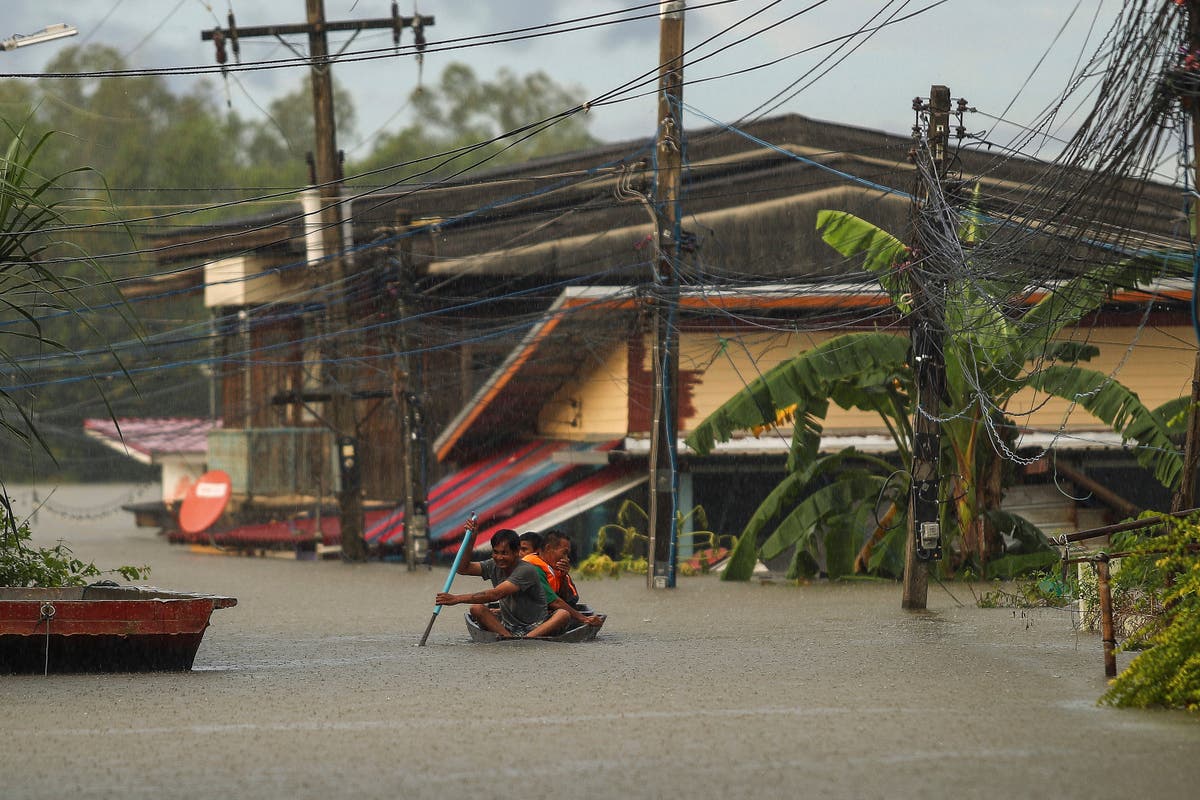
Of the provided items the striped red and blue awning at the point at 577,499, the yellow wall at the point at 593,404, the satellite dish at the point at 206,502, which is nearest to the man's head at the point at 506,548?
the striped red and blue awning at the point at 577,499

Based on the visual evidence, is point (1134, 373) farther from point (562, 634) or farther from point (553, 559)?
point (562, 634)

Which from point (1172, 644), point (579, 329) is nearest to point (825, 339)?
point (579, 329)

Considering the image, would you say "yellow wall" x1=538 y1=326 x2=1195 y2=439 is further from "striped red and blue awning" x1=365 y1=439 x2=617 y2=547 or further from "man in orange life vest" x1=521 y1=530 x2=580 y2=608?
"man in orange life vest" x1=521 y1=530 x2=580 y2=608

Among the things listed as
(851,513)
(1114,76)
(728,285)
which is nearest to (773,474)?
(728,285)

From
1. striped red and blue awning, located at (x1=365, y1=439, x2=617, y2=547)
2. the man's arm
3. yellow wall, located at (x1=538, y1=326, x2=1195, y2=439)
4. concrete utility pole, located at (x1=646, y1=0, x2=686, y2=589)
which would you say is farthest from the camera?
striped red and blue awning, located at (x1=365, y1=439, x2=617, y2=547)

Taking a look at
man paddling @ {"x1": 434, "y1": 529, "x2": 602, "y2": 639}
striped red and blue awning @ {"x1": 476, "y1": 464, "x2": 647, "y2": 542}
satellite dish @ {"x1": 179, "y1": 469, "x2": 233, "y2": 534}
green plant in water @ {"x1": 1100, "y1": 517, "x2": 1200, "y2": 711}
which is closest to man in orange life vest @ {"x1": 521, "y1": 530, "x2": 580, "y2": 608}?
man paddling @ {"x1": 434, "y1": 529, "x2": 602, "y2": 639}

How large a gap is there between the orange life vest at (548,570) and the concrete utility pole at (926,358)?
4.52 meters

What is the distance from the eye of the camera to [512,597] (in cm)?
1438

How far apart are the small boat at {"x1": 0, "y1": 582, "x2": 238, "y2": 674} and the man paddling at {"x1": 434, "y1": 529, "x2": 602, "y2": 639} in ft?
7.82

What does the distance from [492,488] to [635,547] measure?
10.0 feet

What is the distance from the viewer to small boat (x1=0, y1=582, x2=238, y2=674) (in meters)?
11.9

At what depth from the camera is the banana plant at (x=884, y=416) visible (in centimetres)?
1939

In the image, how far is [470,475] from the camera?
97.1 ft

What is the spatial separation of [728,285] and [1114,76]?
44.2ft
